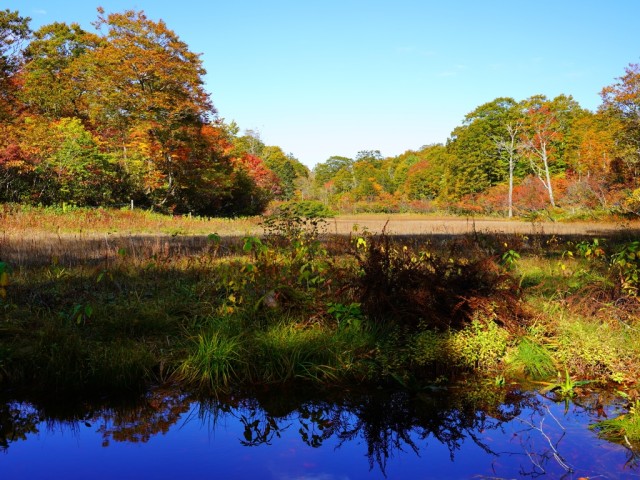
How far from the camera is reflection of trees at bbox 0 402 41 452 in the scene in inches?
135

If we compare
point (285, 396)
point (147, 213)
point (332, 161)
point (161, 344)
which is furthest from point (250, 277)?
point (332, 161)

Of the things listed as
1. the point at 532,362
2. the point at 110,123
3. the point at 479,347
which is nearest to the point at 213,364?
the point at 479,347

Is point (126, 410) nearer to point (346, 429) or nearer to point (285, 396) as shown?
point (285, 396)

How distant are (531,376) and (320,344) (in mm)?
1834

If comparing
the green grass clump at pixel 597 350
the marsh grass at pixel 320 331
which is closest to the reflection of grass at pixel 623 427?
the marsh grass at pixel 320 331

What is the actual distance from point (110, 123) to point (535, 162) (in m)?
35.3

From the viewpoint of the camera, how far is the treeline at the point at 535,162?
1140 inches

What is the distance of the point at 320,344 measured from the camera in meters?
4.58

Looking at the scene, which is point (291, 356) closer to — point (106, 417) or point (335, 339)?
point (335, 339)

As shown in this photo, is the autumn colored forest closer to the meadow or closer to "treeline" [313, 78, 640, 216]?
"treeline" [313, 78, 640, 216]

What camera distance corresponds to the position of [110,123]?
28062mm

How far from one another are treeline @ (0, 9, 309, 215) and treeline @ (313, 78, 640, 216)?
70.5 feet

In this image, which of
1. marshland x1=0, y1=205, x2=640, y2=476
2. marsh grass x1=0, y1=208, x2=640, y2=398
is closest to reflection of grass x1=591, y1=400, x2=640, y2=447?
marshland x1=0, y1=205, x2=640, y2=476

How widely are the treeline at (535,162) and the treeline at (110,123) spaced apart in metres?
21.5
